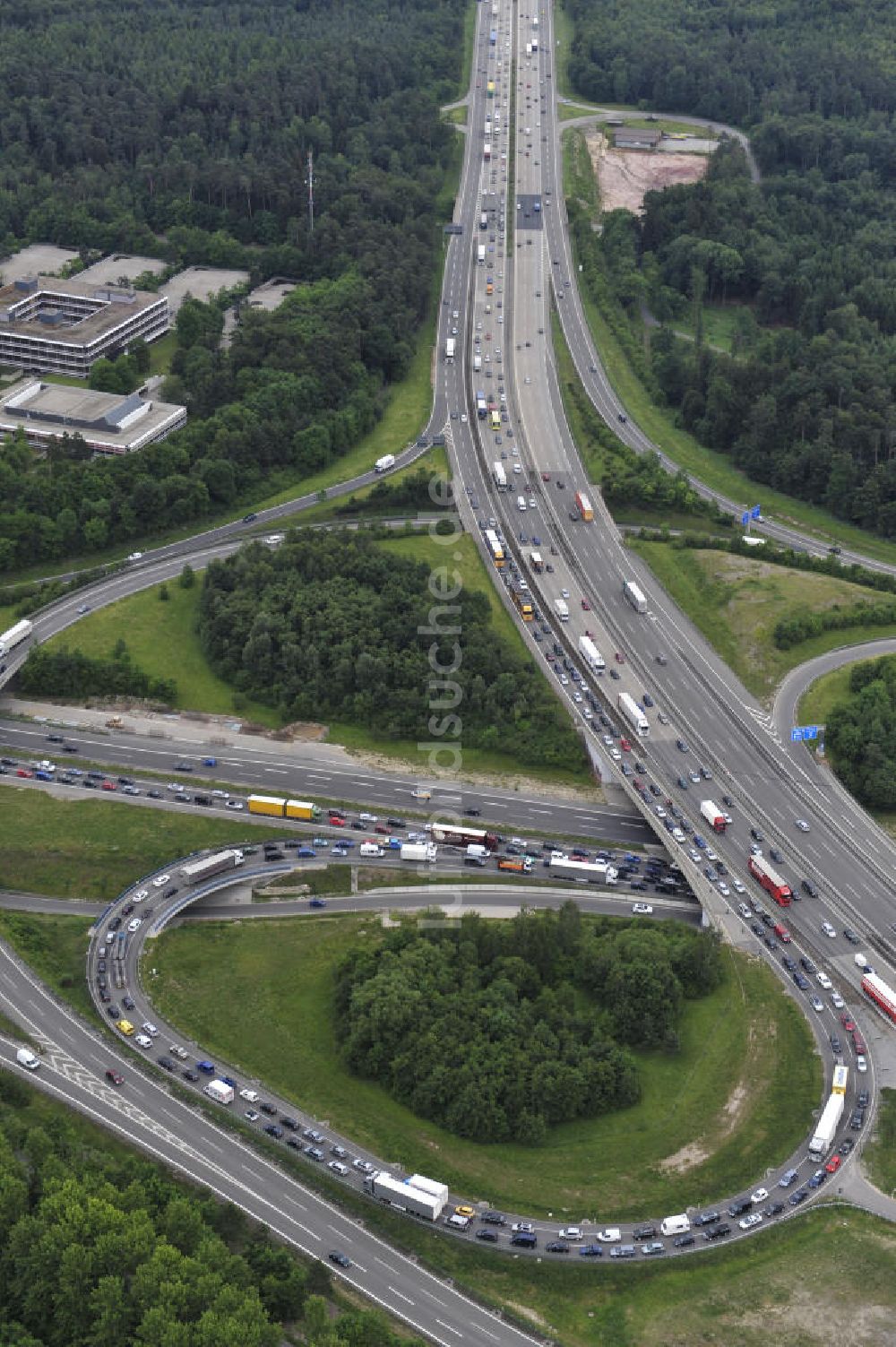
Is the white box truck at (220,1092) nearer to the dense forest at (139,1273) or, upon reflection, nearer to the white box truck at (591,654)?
the dense forest at (139,1273)

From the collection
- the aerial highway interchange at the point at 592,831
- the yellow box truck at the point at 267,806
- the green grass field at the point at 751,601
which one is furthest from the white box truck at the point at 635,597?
the yellow box truck at the point at 267,806

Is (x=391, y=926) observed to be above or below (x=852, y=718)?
below

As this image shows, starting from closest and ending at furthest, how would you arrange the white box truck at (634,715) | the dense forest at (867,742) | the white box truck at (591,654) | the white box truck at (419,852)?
the white box truck at (419,852) → the dense forest at (867,742) → the white box truck at (634,715) → the white box truck at (591,654)

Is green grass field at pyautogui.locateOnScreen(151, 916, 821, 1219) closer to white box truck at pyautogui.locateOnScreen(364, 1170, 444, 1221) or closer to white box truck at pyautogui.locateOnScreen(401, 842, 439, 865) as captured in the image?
white box truck at pyautogui.locateOnScreen(364, 1170, 444, 1221)

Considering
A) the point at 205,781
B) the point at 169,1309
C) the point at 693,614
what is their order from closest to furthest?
1. the point at 169,1309
2. the point at 205,781
3. the point at 693,614

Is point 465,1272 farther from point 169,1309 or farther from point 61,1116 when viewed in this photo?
point 61,1116

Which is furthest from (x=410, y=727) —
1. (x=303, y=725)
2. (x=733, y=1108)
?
(x=733, y=1108)

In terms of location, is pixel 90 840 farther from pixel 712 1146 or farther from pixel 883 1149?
pixel 883 1149
